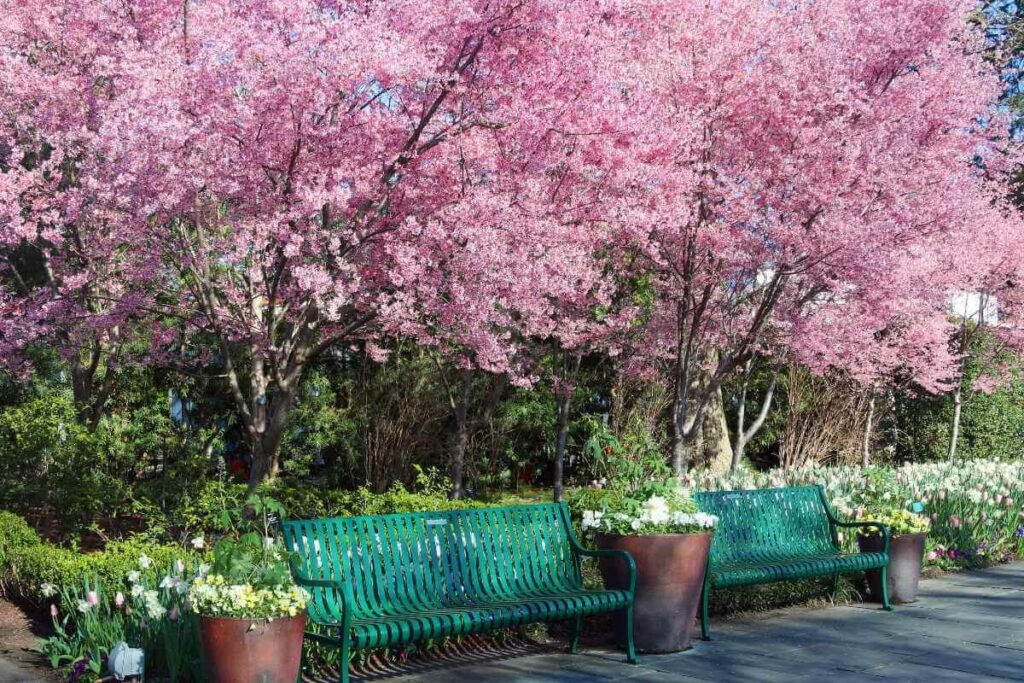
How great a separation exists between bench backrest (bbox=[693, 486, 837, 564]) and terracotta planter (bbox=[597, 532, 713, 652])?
1004 mm

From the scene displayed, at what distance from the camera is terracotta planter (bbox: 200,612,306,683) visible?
179 inches

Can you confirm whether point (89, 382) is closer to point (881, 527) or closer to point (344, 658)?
Result: point (344, 658)

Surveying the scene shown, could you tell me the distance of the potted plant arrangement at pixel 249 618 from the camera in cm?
455

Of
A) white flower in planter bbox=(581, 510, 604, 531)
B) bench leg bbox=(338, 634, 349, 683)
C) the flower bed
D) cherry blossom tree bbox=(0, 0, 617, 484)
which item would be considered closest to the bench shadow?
bench leg bbox=(338, 634, 349, 683)

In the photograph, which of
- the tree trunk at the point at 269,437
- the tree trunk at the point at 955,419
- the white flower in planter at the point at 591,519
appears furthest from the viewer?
the tree trunk at the point at 955,419

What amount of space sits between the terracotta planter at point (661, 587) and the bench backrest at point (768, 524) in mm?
1004

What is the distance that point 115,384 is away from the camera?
496 inches

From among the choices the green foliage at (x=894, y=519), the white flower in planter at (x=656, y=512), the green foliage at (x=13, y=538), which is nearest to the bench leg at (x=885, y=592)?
the green foliage at (x=894, y=519)

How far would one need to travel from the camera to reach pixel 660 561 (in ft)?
20.3

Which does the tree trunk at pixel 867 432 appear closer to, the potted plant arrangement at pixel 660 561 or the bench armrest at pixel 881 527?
the bench armrest at pixel 881 527

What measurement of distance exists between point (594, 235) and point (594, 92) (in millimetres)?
1519

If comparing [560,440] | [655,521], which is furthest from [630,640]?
[560,440]

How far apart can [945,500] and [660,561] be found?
4.94 meters

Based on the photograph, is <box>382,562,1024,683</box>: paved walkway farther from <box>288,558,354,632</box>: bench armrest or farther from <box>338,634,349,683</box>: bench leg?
<box>288,558,354,632</box>: bench armrest
